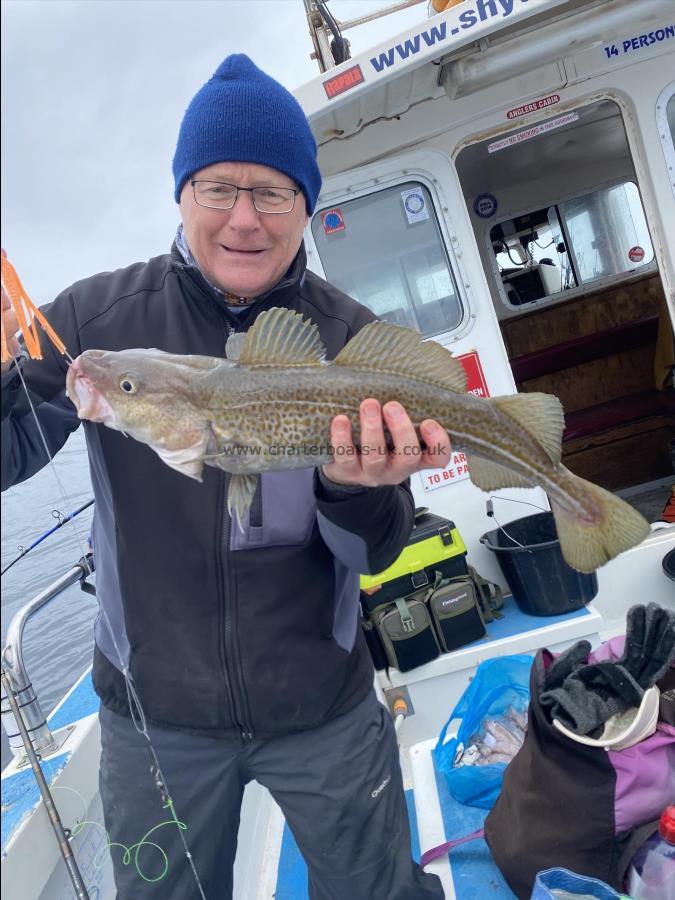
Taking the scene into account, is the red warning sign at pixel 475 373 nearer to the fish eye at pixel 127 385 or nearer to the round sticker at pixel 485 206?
the fish eye at pixel 127 385

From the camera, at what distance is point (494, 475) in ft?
7.25

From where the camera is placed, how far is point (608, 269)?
32.8 feet

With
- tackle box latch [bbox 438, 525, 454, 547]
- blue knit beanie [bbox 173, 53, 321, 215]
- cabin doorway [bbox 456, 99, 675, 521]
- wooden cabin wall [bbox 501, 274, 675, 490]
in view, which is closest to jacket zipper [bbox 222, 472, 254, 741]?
blue knit beanie [bbox 173, 53, 321, 215]

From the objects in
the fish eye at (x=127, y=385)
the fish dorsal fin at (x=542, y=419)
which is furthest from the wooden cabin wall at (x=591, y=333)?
the fish eye at (x=127, y=385)

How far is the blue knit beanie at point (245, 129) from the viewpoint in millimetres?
2213

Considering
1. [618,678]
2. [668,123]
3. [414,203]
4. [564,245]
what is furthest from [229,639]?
[564,245]

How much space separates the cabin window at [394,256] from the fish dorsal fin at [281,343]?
360cm

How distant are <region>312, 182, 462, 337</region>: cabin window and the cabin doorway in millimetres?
3760

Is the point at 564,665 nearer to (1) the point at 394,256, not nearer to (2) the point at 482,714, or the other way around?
(2) the point at 482,714

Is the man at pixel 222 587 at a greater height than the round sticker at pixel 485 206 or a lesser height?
lesser

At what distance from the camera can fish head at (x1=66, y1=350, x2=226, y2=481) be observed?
1.72m

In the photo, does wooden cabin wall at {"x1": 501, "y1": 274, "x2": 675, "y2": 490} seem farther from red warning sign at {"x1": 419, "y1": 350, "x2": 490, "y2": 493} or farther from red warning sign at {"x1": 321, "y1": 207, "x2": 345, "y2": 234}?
red warning sign at {"x1": 321, "y1": 207, "x2": 345, "y2": 234}

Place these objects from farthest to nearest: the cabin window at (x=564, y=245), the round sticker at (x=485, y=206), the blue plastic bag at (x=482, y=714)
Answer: the round sticker at (x=485, y=206)
the cabin window at (x=564, y=245)
the blue plastic bag at (x=482, y=714)

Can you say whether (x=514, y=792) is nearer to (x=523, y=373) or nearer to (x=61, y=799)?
(x=61, y=799)
